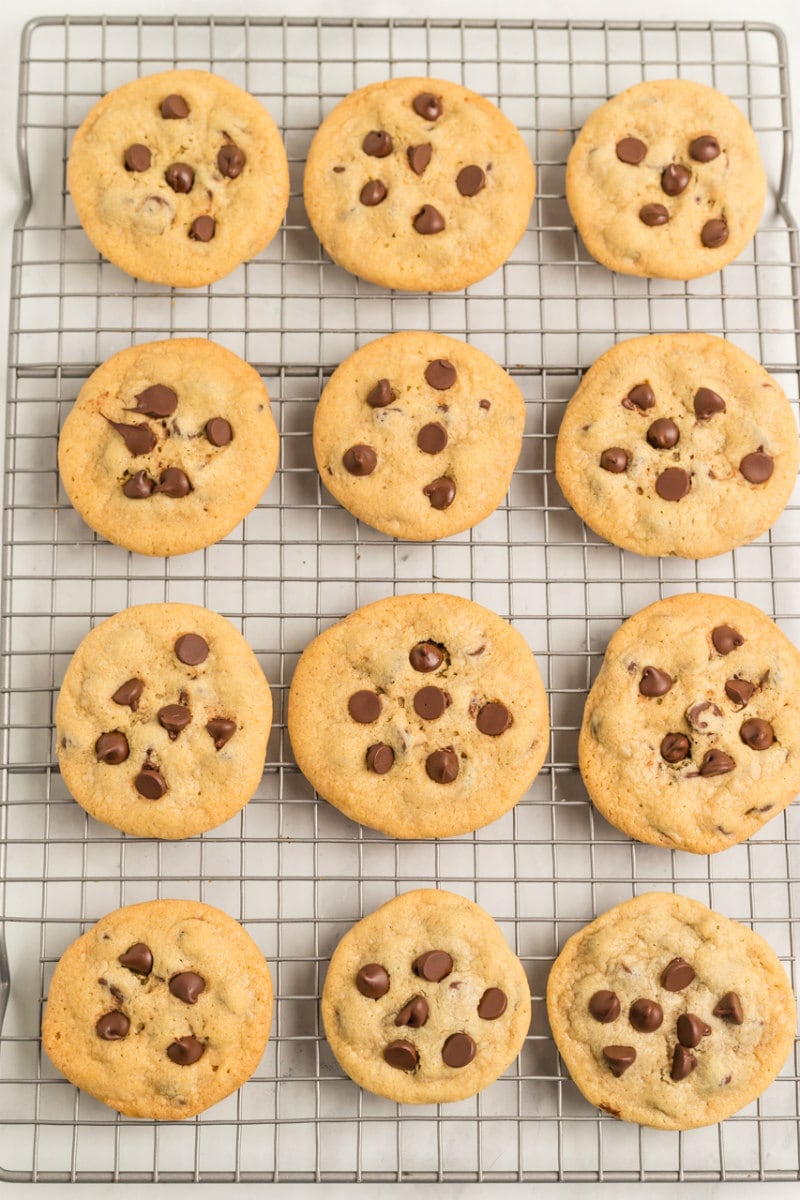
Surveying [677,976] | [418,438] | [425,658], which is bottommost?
[677,976]

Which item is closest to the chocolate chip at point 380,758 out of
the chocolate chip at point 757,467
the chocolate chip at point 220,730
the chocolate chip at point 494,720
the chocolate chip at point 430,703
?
the chocolate chip at point 430,703

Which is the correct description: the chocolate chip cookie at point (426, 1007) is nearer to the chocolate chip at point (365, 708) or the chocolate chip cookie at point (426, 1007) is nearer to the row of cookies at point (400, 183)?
the chocolate chip at point (365, 708)

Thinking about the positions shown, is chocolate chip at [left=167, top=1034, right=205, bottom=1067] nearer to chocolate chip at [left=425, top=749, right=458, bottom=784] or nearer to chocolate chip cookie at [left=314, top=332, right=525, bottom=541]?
chocolate chip at [left=425, top=749, right=458, bottom=784]

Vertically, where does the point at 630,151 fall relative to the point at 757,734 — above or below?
above

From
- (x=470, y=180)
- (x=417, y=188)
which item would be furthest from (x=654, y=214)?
(x=417, y=188)

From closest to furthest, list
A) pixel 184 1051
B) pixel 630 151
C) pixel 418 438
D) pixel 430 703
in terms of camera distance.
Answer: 1. pixel 184 1051
2. pixel 430 703
3. pixel 418 438
4. pixel 630 151

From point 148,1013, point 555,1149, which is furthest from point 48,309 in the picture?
point 555,1149

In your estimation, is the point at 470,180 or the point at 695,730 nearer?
the point at 695,730

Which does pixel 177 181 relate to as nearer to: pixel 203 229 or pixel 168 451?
pixel 203 229

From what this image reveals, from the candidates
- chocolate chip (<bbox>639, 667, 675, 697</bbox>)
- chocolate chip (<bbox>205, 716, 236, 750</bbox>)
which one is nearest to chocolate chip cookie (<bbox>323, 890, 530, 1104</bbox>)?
chocolate chip (<bbox>205, 716, 236, 750</bbox>)
